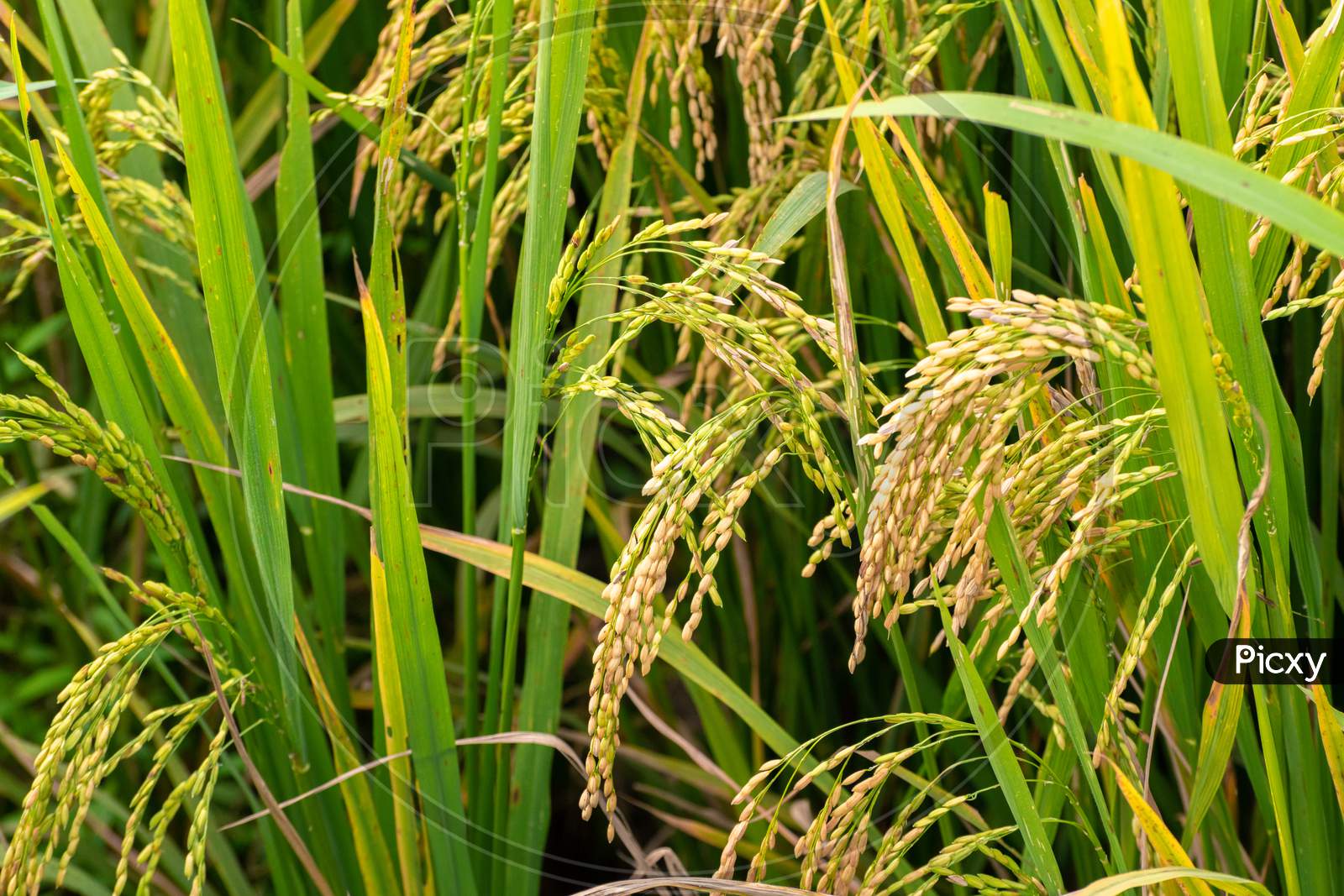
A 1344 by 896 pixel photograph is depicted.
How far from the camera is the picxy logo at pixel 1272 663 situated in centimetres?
56

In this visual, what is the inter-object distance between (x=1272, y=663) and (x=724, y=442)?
331 mm

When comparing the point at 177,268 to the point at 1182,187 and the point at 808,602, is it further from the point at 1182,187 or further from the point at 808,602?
the point at 1182,187

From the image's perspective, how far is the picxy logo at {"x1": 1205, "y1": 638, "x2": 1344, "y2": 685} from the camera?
56cm

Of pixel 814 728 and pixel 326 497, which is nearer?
pixel 326 497

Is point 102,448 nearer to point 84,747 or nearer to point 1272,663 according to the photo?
point 84,747

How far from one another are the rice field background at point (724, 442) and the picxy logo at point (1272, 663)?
0.04 feet

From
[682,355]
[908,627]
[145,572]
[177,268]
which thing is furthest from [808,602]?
[145,572]

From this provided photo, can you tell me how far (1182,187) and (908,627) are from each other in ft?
1.92

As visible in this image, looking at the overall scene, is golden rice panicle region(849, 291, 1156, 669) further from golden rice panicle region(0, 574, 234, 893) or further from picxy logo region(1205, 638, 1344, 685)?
golden rice panicle region(0, 574, 234, 893)

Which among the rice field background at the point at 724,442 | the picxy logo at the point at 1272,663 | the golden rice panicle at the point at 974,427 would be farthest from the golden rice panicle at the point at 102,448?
the picxy logo at the point at 1272,663

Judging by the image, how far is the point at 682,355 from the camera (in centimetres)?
83

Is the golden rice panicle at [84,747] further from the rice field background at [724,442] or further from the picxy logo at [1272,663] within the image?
the picxy logo at [1272,663]

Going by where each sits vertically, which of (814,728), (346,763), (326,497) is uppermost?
(326,497)

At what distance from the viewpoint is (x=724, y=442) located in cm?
55
